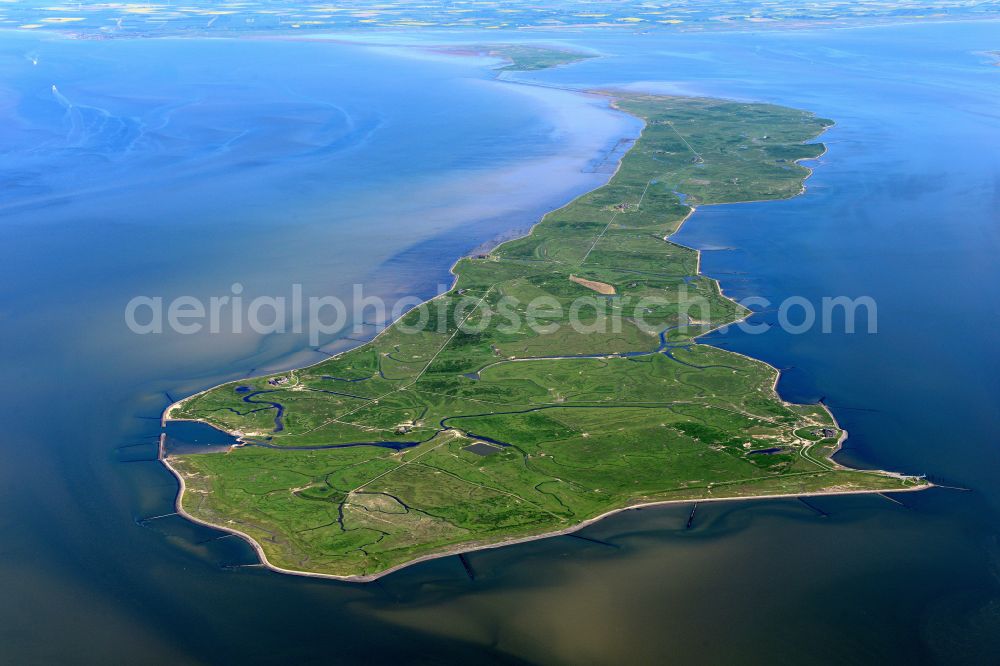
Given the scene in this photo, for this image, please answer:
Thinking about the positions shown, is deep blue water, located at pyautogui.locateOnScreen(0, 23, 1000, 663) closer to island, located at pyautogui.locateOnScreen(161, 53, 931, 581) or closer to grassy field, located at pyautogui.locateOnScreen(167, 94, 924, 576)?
island, located at pyautogui.locateOnScreen(161, 53, 931, 581)

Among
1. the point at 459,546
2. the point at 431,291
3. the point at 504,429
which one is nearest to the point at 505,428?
the point at 504,429

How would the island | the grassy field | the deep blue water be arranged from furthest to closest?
the grassy field → the island → the deep blue water

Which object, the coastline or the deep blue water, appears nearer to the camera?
the deep blue water

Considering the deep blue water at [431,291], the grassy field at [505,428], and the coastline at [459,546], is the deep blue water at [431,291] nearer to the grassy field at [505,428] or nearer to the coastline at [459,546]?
the coastline at [459,546]

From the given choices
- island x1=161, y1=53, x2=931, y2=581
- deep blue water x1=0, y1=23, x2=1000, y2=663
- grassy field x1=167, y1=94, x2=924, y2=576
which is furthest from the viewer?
grassy field x1=167, y1=94, x2=924, y2=576

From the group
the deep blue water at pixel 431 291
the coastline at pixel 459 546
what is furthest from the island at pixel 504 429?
the deep blue water at pixel 431 291

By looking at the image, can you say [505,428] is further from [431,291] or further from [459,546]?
[431,291]

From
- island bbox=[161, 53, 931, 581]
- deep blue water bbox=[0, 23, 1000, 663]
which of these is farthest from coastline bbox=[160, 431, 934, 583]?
deep blue water bbox=[0, 23, 1000, 663]
